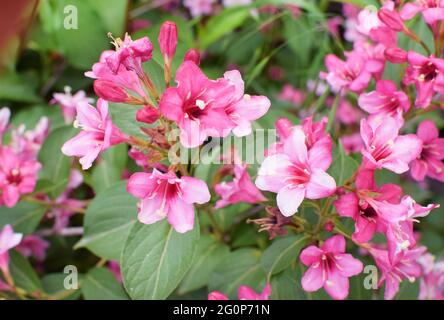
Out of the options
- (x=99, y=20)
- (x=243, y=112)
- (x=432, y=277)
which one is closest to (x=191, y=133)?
(x=243, y=112)

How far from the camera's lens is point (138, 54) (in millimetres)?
648

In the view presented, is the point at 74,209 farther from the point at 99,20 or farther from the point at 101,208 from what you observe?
the point at 99,20

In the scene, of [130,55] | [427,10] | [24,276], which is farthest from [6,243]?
[427,10]

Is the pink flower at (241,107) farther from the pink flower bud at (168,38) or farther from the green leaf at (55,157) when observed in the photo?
the green leaf at (55,157)

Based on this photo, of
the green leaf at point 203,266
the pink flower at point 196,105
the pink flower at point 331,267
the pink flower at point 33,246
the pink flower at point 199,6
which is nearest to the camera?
the pink flower at point 196,105

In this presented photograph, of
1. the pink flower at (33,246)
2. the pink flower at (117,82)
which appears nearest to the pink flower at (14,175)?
the pink flower at (33,246)

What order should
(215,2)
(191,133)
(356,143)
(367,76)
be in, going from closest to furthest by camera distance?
(191,133) → (367,76) → (356,143) → (215,2)

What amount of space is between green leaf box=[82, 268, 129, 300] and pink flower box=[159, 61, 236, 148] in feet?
1.38

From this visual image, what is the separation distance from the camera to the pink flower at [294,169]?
627mm

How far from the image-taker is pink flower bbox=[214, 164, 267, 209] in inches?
29.8

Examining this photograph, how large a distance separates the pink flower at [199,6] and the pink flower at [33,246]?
0.72 m

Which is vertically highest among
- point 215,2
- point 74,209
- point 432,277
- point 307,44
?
point 215,2

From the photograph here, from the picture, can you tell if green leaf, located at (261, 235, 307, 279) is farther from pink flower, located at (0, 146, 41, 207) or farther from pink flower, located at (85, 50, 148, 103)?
pink flower, located at (0, 146, 41, 207)

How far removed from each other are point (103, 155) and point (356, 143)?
0.58 m
